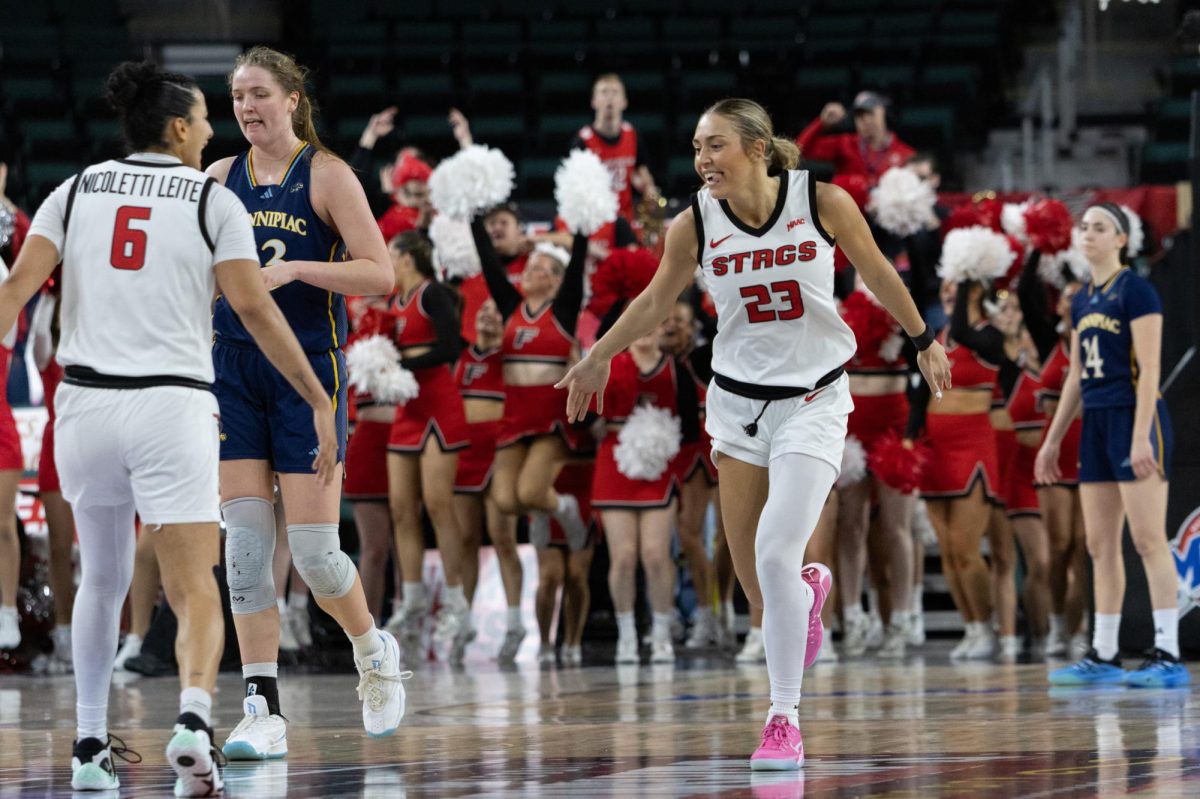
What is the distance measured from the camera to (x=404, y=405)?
9.08 metres

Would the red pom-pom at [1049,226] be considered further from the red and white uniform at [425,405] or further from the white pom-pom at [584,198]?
the red and white uniform at [425,405]

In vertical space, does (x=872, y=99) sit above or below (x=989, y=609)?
above

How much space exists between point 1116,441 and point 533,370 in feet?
11.0

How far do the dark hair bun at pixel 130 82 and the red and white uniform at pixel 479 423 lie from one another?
5356 mm

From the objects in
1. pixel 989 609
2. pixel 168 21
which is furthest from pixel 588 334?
pixel 168 21

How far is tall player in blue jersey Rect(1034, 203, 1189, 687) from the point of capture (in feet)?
23.0

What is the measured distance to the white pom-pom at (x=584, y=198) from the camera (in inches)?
352

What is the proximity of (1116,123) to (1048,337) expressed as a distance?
9111 mm

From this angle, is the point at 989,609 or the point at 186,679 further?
the point at 989,609

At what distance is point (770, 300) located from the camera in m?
4.61

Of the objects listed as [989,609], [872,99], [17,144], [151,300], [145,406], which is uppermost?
[17,144]

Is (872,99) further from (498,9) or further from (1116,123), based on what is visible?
(498,9)

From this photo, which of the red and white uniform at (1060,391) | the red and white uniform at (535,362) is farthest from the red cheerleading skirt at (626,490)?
the red and white uniform at (1060,391)

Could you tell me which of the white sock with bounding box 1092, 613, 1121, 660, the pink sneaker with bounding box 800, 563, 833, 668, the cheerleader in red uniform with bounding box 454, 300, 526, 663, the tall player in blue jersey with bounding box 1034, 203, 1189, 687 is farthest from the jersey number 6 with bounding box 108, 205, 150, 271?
the cheerleader in red uniform with bounding box 454, 300, 526, 663
